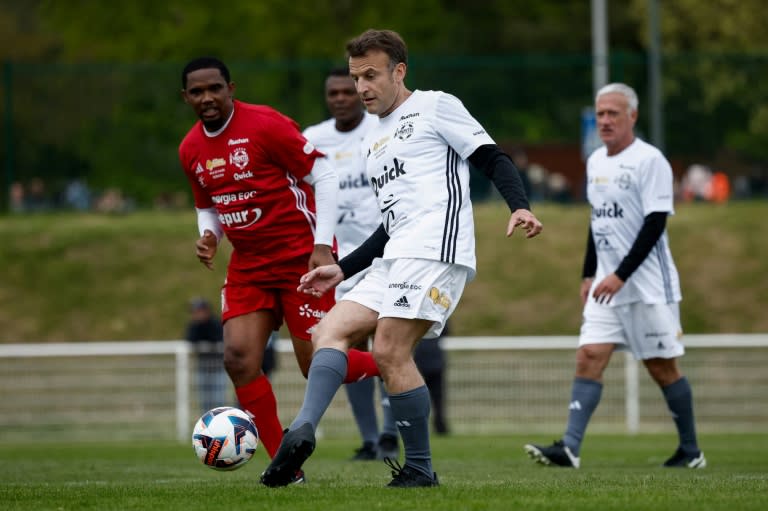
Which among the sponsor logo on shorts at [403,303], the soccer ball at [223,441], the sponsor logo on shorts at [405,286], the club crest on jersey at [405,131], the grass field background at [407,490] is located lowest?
the grass field background at [407,490]

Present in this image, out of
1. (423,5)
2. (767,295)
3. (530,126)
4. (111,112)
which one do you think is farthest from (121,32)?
(767,295)

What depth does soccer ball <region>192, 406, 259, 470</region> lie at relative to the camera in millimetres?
7109

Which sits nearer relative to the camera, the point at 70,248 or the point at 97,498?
the point at 97,498

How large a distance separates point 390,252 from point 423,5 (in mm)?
40640

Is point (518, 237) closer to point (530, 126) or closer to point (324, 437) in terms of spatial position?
point (530, 126)

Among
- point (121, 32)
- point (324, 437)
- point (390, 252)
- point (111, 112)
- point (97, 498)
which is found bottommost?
point (324, 437)

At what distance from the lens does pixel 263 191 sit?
812 cm

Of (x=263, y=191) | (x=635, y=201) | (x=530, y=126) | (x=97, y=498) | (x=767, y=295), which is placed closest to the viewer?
(x=97, y=498)

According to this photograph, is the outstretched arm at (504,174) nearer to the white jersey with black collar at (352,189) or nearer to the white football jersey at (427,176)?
the white football jersey at (427,176)

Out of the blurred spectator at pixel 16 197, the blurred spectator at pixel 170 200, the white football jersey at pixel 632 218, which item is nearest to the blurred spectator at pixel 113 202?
the blurred spectator at pixel 170 200

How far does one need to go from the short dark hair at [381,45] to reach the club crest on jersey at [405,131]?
0.30 metres

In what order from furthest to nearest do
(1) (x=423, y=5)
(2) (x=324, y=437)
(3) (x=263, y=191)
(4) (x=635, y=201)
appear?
1. (1) (x=423, y=5)
2. (2) (x=324, y=437)
3. (4) (x=635, y=201)
4. (3) (x=263, y=191)

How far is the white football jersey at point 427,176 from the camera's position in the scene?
261 inches

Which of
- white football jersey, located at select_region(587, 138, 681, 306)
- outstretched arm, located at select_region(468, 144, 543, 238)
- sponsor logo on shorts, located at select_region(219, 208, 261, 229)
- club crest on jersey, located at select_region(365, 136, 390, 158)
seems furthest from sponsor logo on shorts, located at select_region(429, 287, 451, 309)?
white football jersey, located at select_region(587, 138, 681, 306)
